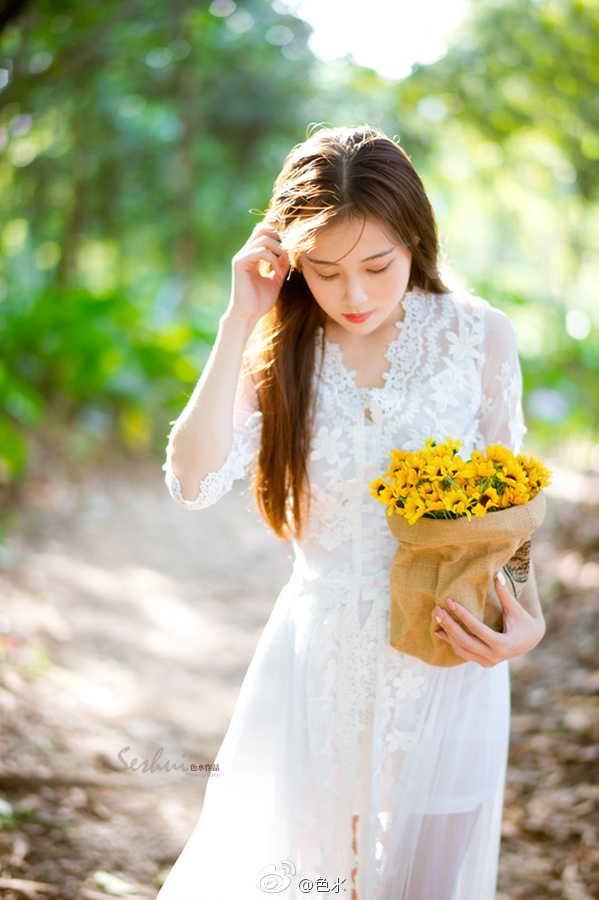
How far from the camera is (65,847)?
2.31m

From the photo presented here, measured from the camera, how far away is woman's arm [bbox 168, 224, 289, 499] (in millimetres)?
1553

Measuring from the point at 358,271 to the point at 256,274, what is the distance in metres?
0.27

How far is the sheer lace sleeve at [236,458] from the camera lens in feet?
5.23

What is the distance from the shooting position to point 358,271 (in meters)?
1.48

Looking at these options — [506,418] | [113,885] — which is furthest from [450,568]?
[113,885]

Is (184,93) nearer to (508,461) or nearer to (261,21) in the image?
(261,21)

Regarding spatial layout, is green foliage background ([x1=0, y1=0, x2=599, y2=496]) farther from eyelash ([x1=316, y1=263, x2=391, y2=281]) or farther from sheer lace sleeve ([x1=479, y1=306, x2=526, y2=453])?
sheer lace sleeve ([x1=479, y1=306, x2=526, y2=453])

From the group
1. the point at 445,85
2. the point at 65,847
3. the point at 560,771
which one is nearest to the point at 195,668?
the point at 65,847

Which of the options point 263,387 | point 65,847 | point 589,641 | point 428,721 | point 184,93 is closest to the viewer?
point 428,721

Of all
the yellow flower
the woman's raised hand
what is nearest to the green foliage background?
the woman's raised hand

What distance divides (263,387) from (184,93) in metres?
7.46

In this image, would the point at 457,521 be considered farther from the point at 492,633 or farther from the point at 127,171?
the point at 127,171

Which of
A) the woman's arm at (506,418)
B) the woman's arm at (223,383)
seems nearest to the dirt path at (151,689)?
the woman's arm at (506,418)

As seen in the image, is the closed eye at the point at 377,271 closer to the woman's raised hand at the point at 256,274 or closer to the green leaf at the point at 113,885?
the woman's raised hand at the point at 256,274
